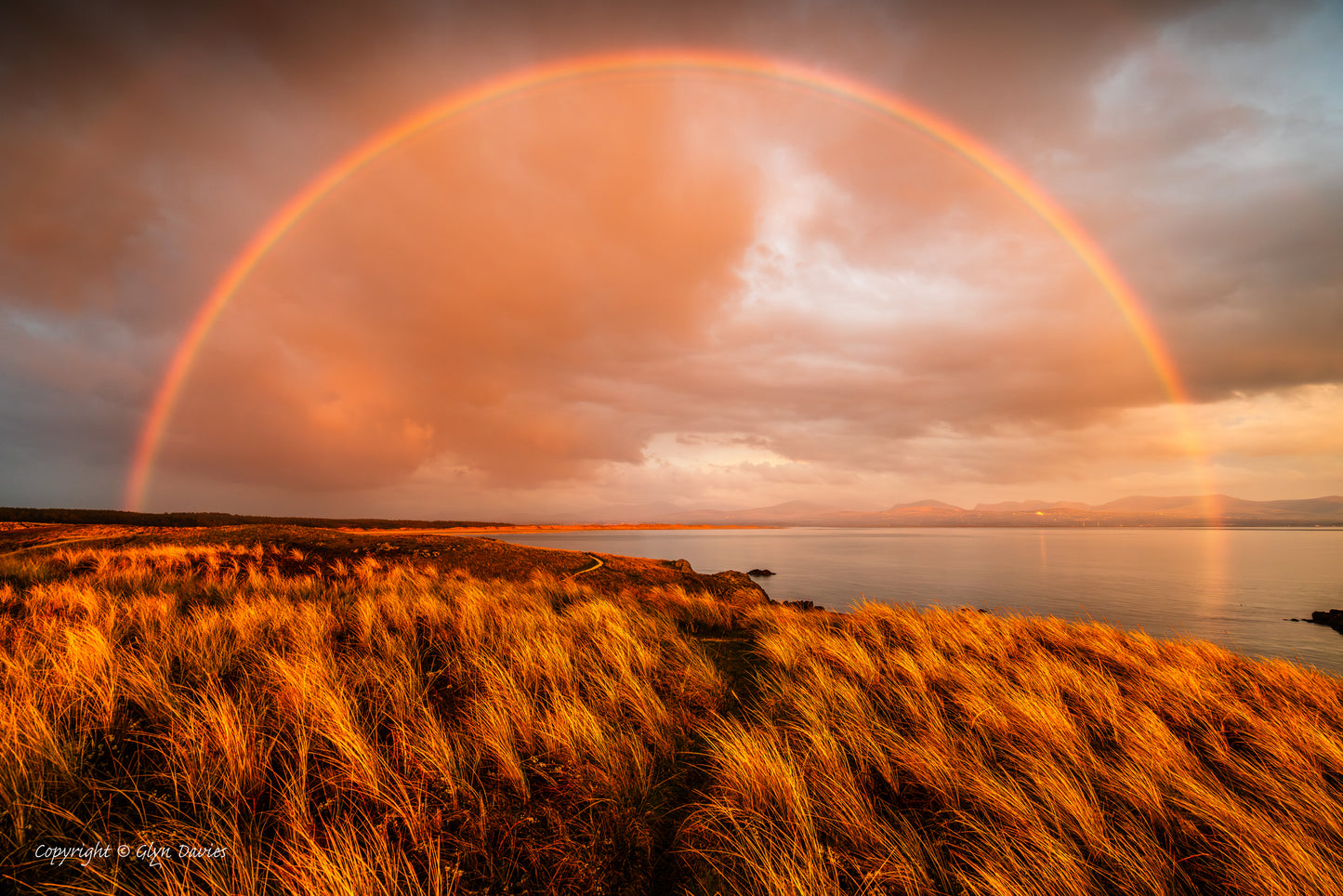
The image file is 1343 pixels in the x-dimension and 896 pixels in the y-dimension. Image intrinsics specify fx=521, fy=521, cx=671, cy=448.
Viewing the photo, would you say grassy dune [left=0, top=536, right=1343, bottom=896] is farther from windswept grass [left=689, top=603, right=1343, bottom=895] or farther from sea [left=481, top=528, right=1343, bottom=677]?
sea [left=481, top=528, right=1343, bottom=677]

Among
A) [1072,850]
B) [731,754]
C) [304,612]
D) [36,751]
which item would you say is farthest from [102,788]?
[1072,850]

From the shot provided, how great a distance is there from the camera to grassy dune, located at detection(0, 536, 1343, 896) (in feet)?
8.16

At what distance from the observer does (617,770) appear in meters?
3.36

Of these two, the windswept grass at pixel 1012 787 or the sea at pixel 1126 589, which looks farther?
the sea at pixel 1126 589

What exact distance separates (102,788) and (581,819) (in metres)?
2.72

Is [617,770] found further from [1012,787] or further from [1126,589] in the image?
[1126,589]

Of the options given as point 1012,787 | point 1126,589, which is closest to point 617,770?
point 1012,787

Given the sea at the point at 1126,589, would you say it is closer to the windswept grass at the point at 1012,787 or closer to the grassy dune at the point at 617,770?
the windswept grass at the point at 1012,787

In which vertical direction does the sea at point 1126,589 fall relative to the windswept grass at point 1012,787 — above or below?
below

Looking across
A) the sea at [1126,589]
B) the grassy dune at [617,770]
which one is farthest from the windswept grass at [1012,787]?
the sea at [1126,589]

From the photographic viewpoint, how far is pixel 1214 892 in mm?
2605

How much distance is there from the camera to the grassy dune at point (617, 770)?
97.9 inches

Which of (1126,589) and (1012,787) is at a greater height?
(1012,787)

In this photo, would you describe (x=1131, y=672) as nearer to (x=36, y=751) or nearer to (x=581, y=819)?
(x=581, y=819)
